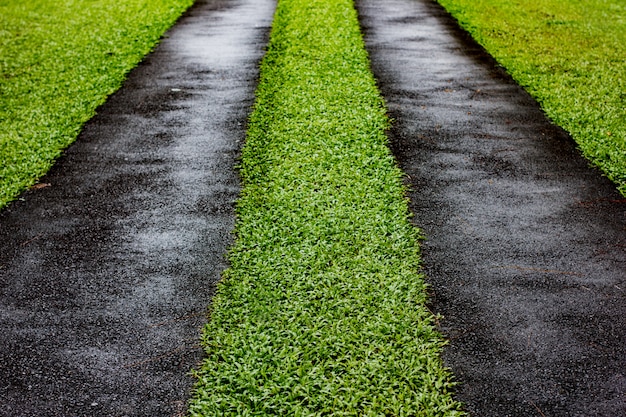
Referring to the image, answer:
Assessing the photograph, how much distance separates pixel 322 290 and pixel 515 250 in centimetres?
177

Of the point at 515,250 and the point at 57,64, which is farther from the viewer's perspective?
the point at 57,64

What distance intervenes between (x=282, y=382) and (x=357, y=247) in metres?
1.62

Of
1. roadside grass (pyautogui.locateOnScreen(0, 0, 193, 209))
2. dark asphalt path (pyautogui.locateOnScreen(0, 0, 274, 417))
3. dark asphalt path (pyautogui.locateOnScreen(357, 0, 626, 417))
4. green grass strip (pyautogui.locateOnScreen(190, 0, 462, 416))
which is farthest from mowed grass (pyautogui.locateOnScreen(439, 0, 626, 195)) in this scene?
roadside grass (pyautogui.locateOnScreen(0, 0, 193, 209))

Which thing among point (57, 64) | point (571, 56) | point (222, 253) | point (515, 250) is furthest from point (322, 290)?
point (571, 56)

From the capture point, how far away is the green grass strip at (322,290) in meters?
3.65

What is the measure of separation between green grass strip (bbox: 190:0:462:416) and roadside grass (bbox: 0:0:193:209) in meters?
2.43

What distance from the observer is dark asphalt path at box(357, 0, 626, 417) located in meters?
3.74

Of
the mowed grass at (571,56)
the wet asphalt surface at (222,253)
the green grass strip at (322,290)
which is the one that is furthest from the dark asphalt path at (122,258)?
the mowed grass at (571,56)

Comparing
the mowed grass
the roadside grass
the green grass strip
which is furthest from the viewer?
the mowed grass

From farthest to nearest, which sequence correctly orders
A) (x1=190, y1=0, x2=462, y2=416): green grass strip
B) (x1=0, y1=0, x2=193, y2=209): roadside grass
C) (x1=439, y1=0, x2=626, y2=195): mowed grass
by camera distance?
(x1=439, y1=0, x2=626, y2=195): mowed grass
(x1=0, y1=0, x2=193, y2=209): roadside grass
(x1=190, y1=0, x2=462, y2=416): green grass strip

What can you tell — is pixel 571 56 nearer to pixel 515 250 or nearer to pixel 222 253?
pixel 515 250

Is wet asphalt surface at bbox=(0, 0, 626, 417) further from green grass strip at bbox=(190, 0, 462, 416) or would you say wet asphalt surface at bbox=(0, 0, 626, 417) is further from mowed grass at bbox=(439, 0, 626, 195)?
mowed grass at bbox=(439, 0, 626, 195)

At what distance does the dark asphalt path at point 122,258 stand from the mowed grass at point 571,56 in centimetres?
433

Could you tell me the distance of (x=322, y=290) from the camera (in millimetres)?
4508
